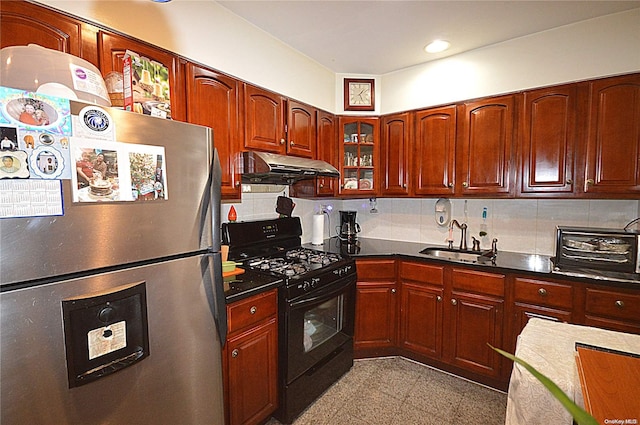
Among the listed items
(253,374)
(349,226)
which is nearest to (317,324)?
(253,374)

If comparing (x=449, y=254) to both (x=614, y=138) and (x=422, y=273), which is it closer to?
(x=422, y=273)

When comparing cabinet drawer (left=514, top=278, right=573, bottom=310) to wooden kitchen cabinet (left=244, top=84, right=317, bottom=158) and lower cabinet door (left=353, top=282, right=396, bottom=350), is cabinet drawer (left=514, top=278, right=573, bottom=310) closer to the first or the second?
lower cabinet door (left=353, top=282, right=396, bottom=350)

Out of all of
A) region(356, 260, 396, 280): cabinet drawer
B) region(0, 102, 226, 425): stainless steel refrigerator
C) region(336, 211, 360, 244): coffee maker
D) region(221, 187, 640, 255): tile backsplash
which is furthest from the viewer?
region(336, 211, 360, 244): coffee maker

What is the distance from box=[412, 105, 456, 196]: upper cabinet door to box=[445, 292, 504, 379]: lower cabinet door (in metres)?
0.90

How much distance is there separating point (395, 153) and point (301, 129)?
93 centimetres

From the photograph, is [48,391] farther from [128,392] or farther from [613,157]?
[613,157]

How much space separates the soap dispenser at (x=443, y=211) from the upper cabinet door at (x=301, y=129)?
128cm

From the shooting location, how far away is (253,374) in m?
1.71

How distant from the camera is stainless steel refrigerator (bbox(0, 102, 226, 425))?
80cm

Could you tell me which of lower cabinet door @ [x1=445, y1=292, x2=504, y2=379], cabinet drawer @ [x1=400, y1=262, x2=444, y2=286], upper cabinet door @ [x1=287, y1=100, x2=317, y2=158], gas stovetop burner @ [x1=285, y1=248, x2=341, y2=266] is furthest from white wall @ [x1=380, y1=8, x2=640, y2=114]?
lower cabinet door @ [x1=445, y1=292, x2=504, y2=379]

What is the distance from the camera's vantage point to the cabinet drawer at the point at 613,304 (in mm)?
1784

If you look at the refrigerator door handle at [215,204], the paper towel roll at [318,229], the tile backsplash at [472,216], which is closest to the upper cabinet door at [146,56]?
the refrigerator door handle at [215,204]

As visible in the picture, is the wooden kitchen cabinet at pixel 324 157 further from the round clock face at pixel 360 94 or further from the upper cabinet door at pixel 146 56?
the upper cabinet door at pixel 146 56

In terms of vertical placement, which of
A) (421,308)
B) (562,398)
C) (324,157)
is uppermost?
(324,157)
